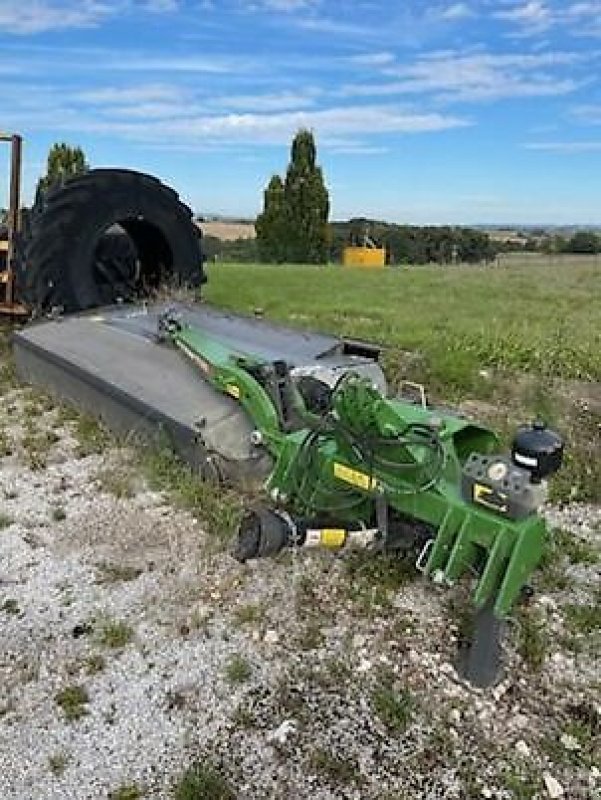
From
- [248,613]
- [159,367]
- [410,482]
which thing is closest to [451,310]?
[159,367]

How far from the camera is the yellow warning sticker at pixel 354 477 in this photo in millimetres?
3248

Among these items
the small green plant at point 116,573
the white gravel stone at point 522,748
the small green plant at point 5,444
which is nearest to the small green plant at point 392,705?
the white gravel stone at point 522,748

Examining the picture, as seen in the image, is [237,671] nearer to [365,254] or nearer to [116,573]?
[116,573]

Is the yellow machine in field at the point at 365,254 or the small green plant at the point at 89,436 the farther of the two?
the yellow machine in field at the point at 365,254

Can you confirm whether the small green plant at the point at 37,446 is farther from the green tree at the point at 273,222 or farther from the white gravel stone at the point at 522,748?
the green tree at the point at 273,222

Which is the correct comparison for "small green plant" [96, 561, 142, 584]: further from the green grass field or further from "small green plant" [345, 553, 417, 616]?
the green grass field

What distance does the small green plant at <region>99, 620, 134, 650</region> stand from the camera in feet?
10.2

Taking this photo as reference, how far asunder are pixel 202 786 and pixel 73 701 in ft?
1.87

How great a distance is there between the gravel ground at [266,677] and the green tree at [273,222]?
22064 mm

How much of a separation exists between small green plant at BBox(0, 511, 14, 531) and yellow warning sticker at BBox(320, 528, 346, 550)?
1551mm

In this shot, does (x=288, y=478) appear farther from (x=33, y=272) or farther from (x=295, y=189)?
(x=295, y=189)

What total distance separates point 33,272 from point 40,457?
86.5 inches

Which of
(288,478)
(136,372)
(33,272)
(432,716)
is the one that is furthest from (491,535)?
(33,272)

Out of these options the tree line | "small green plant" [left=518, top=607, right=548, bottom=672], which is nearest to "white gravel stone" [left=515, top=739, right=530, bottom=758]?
"small green plant" [left=518, top=607, right=548, bottom=672]
